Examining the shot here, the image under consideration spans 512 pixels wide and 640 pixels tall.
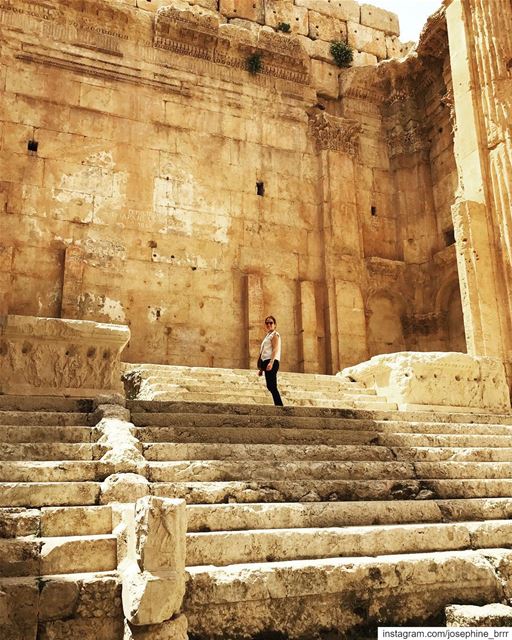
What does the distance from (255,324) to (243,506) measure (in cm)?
914

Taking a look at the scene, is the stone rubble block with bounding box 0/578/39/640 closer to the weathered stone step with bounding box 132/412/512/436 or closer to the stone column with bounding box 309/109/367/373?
the weathered stone step with bounding box 132/412/512/436

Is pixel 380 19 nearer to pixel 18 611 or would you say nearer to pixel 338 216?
pixel 338 216

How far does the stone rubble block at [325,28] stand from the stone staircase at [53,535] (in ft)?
47.3

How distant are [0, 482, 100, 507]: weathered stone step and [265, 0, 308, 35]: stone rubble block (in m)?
14.7

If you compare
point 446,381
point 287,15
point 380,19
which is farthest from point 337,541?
point 380,19

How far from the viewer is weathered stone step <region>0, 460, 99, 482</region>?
3.95 m

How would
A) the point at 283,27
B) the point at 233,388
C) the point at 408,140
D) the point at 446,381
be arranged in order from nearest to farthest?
the point at 446,381, the point at 233,388, the point at 283,27, the point at 408,140

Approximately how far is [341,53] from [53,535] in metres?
15.5

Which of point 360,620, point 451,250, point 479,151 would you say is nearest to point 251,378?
point 479,151

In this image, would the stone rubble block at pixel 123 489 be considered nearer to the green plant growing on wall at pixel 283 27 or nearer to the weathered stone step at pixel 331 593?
the weathered stone step at pixel 331 593

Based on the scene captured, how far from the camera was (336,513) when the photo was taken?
415 cm

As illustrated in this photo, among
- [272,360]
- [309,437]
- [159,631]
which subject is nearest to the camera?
[159,631]

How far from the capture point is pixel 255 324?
13062 mm

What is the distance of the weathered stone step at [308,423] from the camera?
570 centimetres
